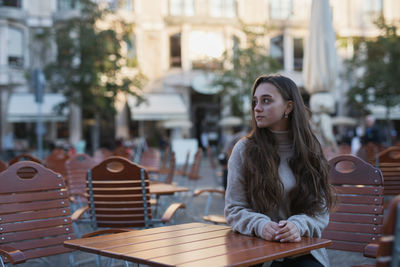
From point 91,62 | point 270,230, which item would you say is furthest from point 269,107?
point 91,62

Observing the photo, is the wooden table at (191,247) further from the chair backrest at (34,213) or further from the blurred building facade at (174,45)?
the blurred building facade at (174,45)

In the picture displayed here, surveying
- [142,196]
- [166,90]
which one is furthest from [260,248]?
[166,90]

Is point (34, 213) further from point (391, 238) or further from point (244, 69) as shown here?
point (244, 69)

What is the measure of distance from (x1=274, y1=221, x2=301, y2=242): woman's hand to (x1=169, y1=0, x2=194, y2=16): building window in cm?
3087

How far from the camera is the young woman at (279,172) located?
2.99 meters

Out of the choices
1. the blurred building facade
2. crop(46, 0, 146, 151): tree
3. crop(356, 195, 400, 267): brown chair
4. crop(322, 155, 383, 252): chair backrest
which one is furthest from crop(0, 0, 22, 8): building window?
crop(356, 195, 400, 267): brown chair

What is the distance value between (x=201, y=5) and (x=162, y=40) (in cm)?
332

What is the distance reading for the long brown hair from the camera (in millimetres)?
3010

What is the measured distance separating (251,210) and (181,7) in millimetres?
30879

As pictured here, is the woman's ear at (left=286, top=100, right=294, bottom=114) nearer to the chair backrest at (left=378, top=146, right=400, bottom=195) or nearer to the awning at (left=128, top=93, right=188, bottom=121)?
the chair backrest at (left=378, top=146, right=400, bottom=195)

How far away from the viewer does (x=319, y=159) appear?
3174 millimetres

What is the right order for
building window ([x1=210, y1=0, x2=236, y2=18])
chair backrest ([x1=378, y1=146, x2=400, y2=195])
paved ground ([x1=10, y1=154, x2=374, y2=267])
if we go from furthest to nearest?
building window ([x1=210, y1=0, x2=236, y2=18]) < chair backrest ([x1=378, y1=146, x2=400, y2=195]) < paved ground ([x1=10, y1=154, x2=374, y2=267])

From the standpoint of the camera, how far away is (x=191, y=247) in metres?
2.57

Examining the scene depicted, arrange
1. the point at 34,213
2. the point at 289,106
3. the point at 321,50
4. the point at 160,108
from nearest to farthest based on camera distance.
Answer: the point at 289,106
the point at 34,213
the point at 321,50
the point at 160,108
